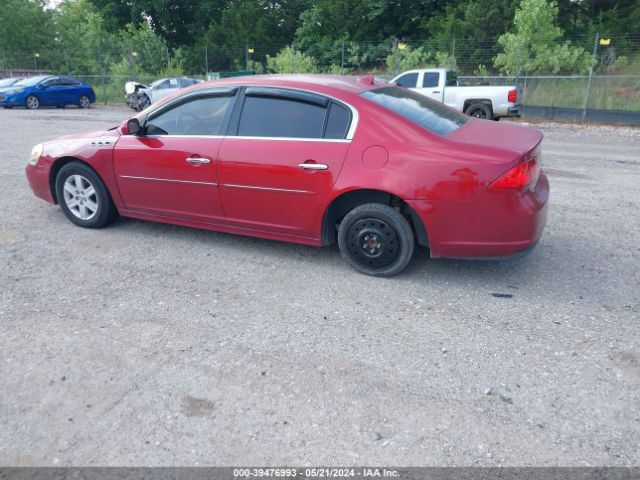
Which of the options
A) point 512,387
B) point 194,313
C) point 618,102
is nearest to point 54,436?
point 194,313

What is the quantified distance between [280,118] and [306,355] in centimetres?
214

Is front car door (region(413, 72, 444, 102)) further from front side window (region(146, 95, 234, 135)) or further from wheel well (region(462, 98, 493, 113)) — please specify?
front side window (region(146, 95, 234, 135))

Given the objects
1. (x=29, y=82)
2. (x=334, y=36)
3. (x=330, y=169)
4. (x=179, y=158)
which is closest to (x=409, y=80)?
(x=179, y=158)

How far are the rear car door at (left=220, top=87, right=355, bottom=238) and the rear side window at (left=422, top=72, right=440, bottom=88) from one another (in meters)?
13.6

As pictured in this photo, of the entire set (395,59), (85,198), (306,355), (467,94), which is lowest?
(306,355)

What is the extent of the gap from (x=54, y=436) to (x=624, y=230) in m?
5.45

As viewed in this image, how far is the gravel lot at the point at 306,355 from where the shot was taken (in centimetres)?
254

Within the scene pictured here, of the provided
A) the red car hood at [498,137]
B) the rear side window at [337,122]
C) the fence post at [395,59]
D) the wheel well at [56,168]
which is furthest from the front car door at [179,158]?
the fence post at [395,59]

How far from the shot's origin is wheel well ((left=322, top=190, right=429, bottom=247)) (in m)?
4.20

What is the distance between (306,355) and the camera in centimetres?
326

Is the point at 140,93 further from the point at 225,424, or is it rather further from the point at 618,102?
the point at 225,424

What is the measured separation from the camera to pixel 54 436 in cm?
258

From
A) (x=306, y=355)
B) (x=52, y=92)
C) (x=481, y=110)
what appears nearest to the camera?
(x=306, y=355)

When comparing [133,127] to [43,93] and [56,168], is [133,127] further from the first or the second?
[43,93]
